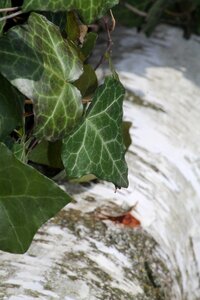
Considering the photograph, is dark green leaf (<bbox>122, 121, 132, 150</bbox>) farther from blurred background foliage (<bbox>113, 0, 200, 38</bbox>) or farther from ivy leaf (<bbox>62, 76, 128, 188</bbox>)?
blurred background foliage (<bbox>113, 0, 200, 38</bbox>)

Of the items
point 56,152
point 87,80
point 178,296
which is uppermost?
point 87,80

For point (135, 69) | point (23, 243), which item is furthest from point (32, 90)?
point (135, 69)

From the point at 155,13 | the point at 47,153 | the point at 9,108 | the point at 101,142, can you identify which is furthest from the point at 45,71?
the point at 155,13

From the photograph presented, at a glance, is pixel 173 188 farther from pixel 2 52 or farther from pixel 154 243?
pixel 2 52

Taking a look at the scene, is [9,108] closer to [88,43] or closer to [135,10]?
[88,43]

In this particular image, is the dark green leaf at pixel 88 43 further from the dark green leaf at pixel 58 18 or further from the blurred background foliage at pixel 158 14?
the blurred background foliage at pixel 158 14

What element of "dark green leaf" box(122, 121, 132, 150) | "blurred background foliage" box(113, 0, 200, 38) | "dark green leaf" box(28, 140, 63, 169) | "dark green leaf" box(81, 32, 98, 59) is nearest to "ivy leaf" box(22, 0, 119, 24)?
"dark green leaf" box(81, 32, 98, 59)
